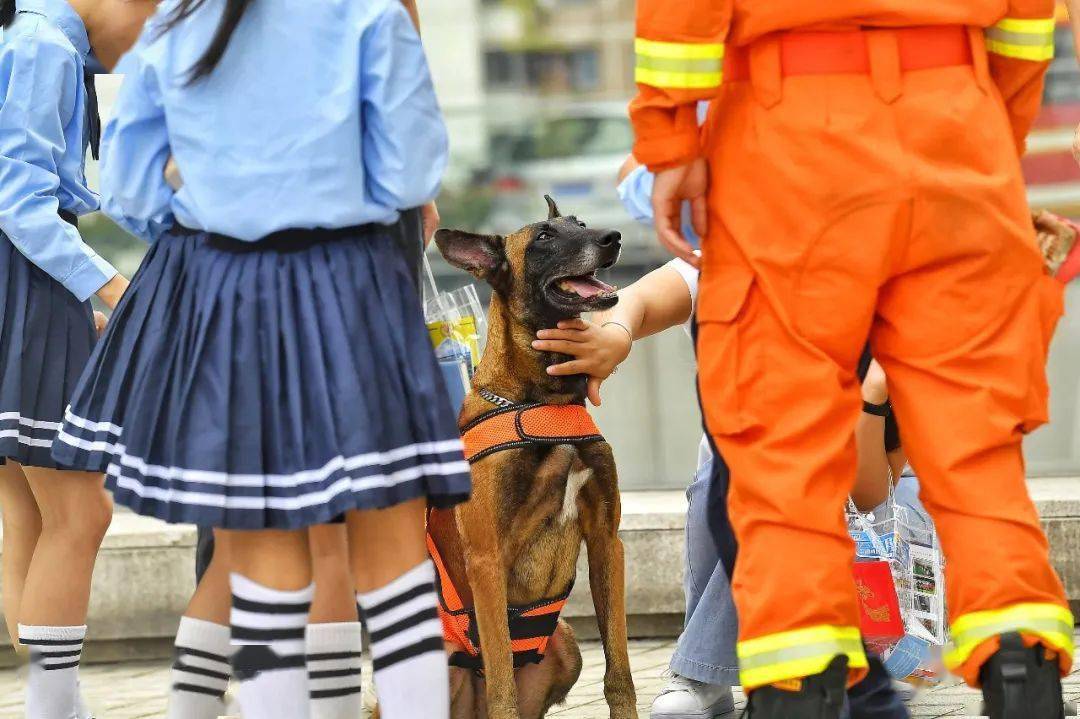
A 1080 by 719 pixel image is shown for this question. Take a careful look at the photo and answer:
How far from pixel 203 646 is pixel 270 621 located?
51 cm

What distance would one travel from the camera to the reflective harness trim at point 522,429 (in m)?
3.80

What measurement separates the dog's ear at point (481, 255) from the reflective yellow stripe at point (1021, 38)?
5.35 ft

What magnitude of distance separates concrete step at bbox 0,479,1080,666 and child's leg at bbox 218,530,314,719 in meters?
2.41

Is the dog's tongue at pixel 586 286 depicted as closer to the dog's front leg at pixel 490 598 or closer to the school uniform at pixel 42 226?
the dog's front leg at pixel 490 598

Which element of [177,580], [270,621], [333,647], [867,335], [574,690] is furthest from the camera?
[177,580]

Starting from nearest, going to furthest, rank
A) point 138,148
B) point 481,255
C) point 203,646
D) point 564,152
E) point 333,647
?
point 138,148 < point 203,646 < point 333,647 < point 481,255 < point 564,152

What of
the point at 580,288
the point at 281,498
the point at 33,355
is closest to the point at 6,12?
the point at 33,355

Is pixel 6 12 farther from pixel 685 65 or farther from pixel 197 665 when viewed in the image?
pixel 685 65

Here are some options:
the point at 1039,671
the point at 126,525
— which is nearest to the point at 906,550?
the point at 1039,671

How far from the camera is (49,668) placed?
373cm

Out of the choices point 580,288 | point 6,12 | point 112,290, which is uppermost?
point 6,12

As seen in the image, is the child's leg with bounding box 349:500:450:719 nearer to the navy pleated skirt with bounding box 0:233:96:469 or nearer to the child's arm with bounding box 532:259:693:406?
the child's arm with bounding box 532:259:693:406

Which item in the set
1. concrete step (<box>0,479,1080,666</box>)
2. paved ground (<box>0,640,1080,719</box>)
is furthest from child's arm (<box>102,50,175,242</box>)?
concrete step (<box>0,479,1080,666</box>)

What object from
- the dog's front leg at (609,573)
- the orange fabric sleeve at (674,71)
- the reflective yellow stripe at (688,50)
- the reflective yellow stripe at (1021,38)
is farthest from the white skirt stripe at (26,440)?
the reflective yellow stripe at (1021,38)
